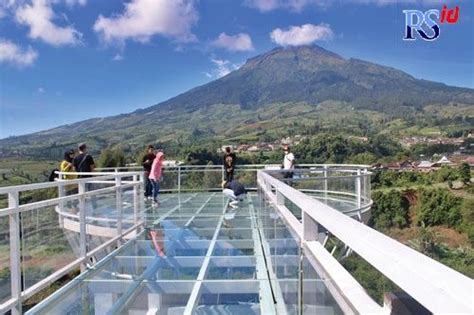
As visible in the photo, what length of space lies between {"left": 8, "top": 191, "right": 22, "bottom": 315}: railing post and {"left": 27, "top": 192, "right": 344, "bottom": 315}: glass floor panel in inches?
6.5

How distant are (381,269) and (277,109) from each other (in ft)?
381

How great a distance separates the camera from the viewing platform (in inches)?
57.1

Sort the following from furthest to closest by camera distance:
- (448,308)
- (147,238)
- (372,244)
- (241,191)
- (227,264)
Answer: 1. (241,191)
2. (147,238)
3. (227,264)
4. (372,244)
5. (448,308)

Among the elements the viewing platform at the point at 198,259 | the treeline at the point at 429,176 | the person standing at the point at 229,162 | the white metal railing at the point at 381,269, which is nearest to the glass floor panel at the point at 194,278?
the viewing platform at the point at 198,259

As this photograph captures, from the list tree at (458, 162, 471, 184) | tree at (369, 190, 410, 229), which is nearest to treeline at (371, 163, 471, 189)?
tree at (458, 162, 471, 184)

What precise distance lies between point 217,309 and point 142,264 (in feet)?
5.52

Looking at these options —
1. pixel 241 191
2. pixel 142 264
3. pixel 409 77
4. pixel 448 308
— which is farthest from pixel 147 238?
pixel 409 77

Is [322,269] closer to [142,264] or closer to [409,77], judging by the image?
[142,264]

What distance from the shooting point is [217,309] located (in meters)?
4.15

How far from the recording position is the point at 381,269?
133 cm

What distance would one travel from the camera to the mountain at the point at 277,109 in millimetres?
77425

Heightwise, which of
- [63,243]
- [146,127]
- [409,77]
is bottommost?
[63,243]

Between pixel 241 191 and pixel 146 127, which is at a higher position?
pixel 146 127

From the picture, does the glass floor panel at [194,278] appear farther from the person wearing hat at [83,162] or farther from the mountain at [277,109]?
the mountain at [277,109]
